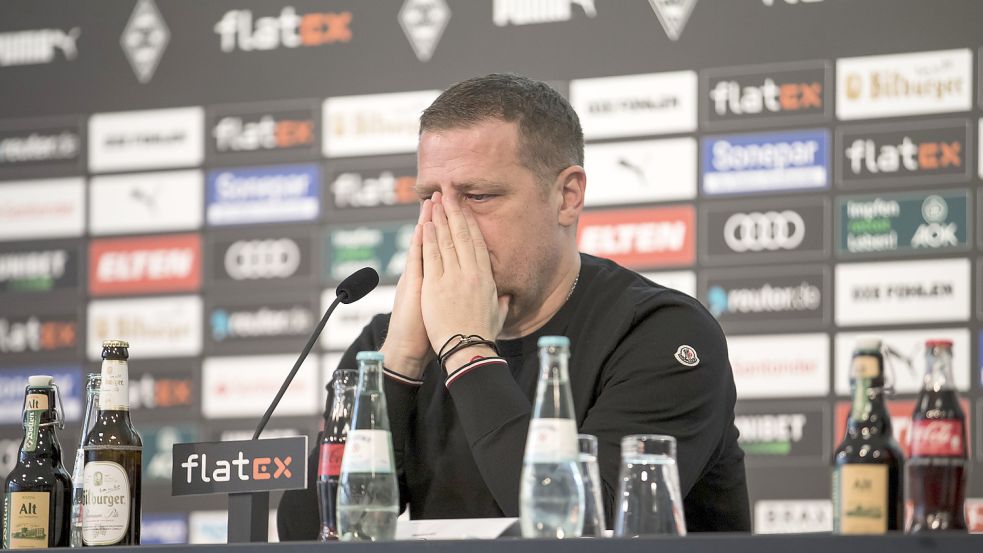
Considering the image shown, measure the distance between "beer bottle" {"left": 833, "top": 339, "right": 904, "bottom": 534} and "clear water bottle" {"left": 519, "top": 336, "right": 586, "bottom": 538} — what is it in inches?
9.6

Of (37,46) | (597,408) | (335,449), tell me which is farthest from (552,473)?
(37,46)

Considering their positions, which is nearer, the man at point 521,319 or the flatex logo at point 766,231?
the man at point 521,319

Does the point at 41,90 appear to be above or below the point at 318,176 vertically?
above

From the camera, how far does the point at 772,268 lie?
333 centimetres

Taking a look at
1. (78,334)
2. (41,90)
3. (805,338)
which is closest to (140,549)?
(805,338)

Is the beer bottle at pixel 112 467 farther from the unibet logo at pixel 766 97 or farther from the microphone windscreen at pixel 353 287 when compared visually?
the unibet logo at pixel 766 97

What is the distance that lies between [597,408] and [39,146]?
265cm

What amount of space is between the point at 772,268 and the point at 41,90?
2.21m

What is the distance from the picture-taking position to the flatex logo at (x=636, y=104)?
3.45 meters

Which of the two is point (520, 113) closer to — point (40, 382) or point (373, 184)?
point (40, 382)

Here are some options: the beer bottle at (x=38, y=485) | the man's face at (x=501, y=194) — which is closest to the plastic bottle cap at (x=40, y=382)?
the beer bottle at (x=38, y=485)

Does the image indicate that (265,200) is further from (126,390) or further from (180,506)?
(126,390)

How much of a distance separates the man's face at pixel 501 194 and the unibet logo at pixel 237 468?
0.65 meters

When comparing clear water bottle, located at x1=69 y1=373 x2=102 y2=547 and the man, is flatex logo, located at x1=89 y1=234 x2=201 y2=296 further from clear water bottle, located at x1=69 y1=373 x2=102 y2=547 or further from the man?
clear water bottle, located at x1=69 y1=373 x2=102 y2=547
